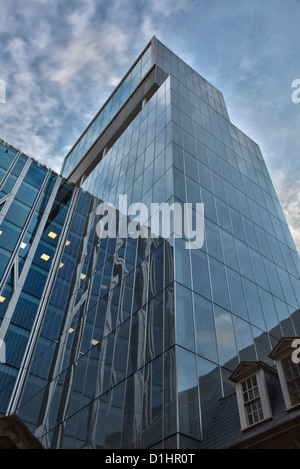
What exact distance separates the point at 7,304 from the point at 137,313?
2223 centimetres

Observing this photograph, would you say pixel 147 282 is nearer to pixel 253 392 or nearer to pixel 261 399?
pixel 253 392

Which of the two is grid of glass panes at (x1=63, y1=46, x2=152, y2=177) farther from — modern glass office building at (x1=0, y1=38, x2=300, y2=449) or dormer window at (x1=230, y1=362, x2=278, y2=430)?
dormer window at (x1=230, y1=362, x2=278, y2=430)

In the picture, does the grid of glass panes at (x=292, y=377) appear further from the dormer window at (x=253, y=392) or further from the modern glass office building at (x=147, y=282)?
the modern glass office building at (x=147, y=282)

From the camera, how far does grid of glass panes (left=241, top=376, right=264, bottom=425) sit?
1605 centimetres

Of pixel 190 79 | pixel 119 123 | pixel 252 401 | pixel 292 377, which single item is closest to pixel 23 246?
pixel 119 123

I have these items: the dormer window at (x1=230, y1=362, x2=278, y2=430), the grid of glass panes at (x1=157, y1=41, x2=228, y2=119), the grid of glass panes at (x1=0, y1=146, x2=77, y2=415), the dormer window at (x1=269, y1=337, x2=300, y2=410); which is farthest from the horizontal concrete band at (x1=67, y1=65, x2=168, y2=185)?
the dormer window at (x1=269, y1=337, x2=300, y2=410)

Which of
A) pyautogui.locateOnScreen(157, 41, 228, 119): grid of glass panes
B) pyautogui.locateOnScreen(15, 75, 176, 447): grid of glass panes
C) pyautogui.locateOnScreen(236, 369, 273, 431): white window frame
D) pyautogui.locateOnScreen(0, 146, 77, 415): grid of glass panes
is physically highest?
pyautogui.locateOnScreen(157, 41, 228, 119): grid of glass panes

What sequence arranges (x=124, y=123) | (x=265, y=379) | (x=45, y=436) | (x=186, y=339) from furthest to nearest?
(x=124, y=123)
(x=45, y=436)
(x=186, y=339)
(x=265, y=379)

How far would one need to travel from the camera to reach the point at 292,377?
51.9 feet

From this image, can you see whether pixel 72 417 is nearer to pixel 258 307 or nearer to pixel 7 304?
pixel 258 307

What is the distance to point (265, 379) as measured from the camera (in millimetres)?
16734

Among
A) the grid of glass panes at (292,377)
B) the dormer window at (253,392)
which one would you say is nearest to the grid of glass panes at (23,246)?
the dormer window at (253,392)

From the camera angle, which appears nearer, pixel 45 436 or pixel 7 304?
pixel 45 436

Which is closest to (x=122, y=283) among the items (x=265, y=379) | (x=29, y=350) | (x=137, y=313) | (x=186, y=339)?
(x=137, y=313)
